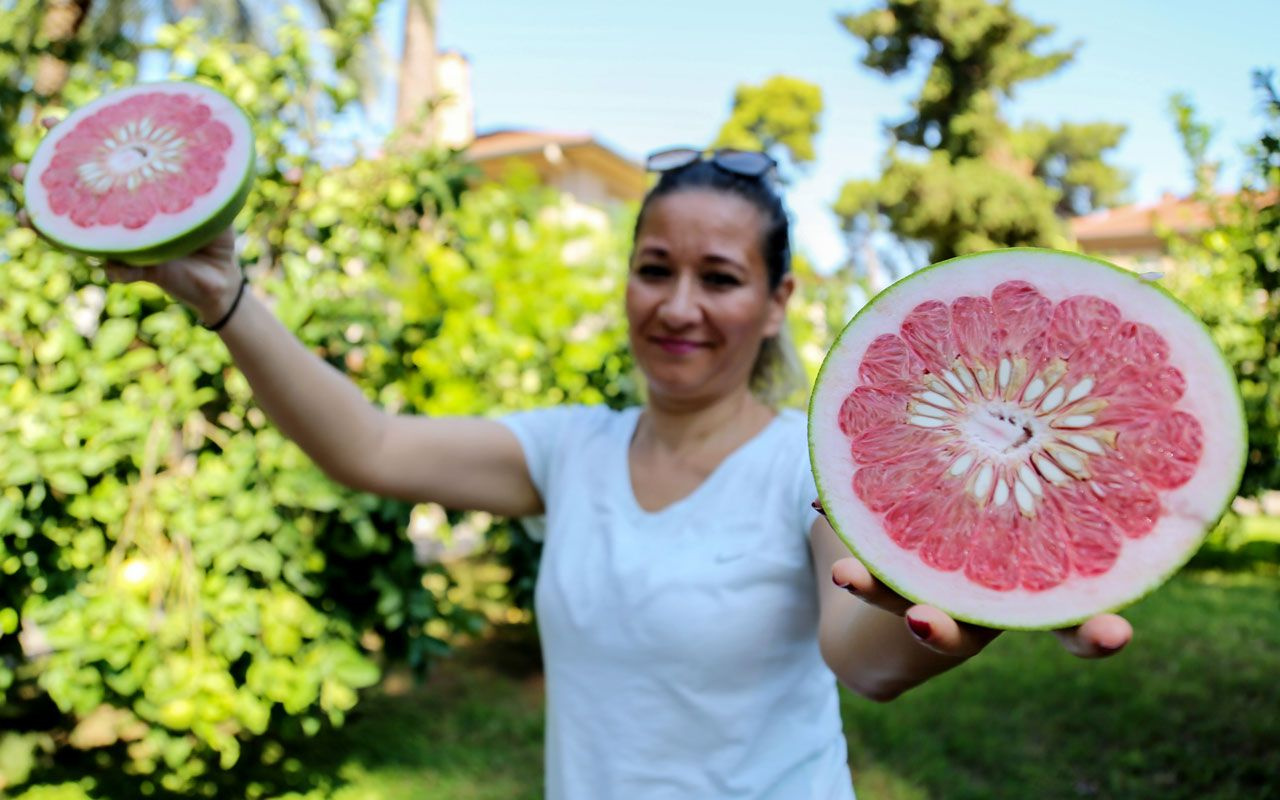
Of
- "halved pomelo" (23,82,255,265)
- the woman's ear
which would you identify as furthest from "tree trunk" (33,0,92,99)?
the woman's ear

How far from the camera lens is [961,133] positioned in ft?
78.0

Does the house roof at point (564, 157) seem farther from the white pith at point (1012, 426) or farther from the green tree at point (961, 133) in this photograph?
the white pith at point (1012, 426)

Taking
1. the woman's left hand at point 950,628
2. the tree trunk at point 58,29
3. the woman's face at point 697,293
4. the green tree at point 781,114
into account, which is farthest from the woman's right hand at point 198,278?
the green tree at point 781,114

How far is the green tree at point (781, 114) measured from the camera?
115 ft

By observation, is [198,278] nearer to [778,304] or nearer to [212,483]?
[778,304]

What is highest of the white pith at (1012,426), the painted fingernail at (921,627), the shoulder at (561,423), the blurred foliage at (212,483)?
the white pith at (1012,426)

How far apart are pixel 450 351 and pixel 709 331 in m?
2.73

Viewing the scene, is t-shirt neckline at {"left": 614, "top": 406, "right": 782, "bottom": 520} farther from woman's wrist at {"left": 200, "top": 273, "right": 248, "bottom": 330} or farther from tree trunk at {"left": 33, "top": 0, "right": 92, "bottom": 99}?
tree trunk at {"left": 33, "top": 0, "right": 92, "bottom": 99}

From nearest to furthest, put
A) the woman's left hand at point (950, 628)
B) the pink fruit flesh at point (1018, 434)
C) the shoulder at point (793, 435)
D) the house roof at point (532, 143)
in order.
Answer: the woman's left hand at point (950, 628) < the pink fruit flesh at point (1018, 434) < the shoulder at point (793, 435) < the house roof at point (532, 143)

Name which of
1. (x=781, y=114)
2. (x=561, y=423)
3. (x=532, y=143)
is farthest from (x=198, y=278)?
(x=781, y=114)

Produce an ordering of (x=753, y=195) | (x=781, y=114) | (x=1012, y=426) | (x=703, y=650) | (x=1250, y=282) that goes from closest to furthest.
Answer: (x=1012, y=426) < (x=703, y=650) < (x=753, y=195) < (x=1250, y=282) < (x=781, y=114)

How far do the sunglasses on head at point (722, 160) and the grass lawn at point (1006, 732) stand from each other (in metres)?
2.82

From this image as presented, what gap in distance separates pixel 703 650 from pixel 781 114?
117 feet

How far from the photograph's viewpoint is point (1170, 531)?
1029 mm
